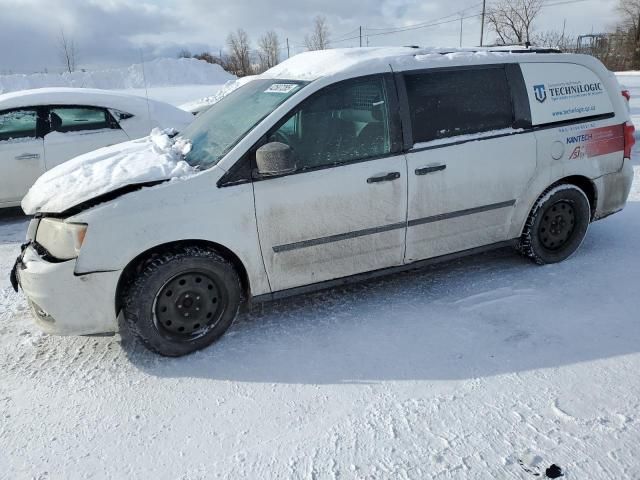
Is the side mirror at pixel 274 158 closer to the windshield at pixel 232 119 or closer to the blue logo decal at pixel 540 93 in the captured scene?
the windshield at pixel 232 119

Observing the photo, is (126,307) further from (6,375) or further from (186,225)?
(6,375)

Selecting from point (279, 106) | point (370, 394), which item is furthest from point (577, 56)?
point (370, 394)

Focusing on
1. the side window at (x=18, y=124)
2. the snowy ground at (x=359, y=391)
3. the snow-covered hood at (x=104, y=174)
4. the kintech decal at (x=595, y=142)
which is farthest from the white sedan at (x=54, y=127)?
the kintech decal at (x=595, y=142)

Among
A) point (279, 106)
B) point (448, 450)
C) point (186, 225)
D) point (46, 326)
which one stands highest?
point (279, 106)

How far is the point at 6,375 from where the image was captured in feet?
10.8

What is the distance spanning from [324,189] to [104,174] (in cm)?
142

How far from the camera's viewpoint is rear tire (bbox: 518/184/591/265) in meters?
4.43

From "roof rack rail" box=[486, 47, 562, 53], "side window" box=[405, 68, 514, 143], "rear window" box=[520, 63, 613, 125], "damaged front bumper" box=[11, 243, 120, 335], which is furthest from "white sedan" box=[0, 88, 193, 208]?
"rear window" box=[520, 63, 613, 125]

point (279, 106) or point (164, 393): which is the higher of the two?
point (279, 106)

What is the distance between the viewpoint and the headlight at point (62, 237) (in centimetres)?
311

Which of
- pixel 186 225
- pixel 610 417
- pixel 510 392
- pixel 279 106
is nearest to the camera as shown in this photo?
pixel 610 417

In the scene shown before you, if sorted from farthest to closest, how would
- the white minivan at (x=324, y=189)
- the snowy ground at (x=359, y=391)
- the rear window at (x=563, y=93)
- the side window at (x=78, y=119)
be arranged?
the side window at (x=78, y=119)
the rear window at (x=563, y=93)
the white minivan at (x=324, y=189)
the snowy ground at (x=359, y=391)

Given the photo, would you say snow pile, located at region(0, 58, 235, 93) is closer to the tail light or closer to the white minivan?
the white minivan

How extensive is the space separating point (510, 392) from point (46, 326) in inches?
110
